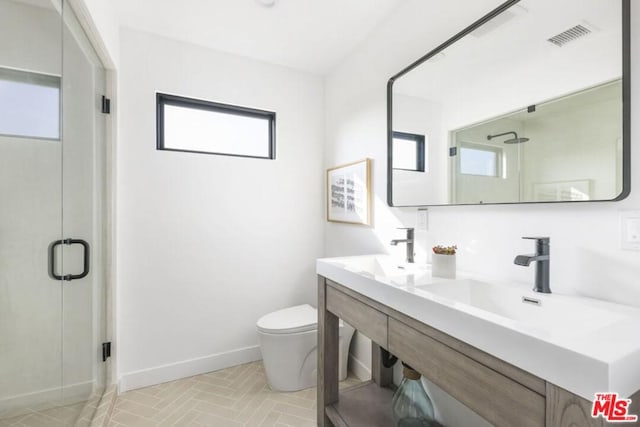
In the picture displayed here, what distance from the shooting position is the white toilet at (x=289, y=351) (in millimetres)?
1951

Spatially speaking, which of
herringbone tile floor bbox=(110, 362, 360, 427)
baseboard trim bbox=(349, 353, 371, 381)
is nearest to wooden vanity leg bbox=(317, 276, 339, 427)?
herringbone tile floor bbox=(110, 362, 360, 427)

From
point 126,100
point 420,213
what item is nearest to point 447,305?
point 420,213

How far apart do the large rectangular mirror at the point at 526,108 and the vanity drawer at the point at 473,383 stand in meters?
0.69

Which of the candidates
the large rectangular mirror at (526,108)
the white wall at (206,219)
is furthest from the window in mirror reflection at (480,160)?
the white wall at (206,219)

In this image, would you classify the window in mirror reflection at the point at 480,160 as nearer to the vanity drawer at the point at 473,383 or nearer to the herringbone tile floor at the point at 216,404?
the vanity drawer at the point at 473,383

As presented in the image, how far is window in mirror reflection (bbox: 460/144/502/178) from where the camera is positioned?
4.13 feet

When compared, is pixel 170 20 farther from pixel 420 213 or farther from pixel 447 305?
pixel 447 305

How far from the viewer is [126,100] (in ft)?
6.70

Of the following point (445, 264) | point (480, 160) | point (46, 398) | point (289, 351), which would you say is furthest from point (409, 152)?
point (46, 398)

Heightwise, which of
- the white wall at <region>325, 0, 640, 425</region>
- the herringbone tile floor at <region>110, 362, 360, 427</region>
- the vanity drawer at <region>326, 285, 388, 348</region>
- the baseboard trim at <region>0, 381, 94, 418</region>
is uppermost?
the white wall at <region>325, 0, 640, 425</region>

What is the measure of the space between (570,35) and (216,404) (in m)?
2.54

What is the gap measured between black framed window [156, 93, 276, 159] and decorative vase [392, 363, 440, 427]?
196 cm

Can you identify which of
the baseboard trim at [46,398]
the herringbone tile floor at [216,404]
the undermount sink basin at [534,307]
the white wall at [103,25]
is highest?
the white wall at [103,25]

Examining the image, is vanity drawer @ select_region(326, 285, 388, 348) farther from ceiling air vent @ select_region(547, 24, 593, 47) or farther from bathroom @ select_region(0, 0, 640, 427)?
ceiling air vent @ select_region(547, 24, 593, 47)
